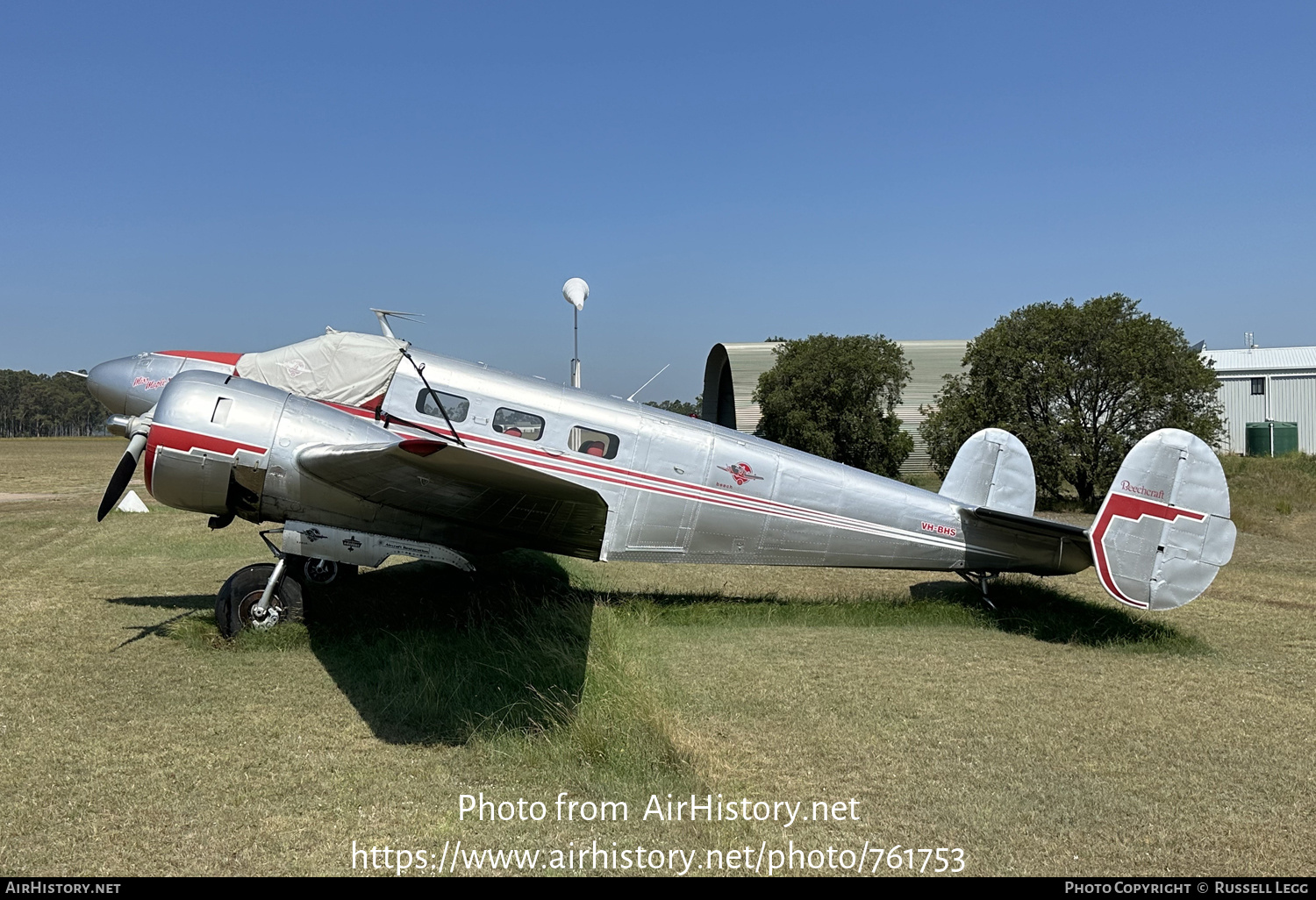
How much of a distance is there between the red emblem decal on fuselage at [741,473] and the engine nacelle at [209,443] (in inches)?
159

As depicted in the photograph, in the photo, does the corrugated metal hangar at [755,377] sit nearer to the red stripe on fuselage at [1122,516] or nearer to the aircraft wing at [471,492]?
the red stripe on fuselage at [1122,516]

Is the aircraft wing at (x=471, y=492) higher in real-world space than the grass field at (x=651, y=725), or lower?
higher

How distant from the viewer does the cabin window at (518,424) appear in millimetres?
7852

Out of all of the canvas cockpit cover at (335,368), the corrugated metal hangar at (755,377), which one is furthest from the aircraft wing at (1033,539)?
the corrugated metal hangar at (755,377)

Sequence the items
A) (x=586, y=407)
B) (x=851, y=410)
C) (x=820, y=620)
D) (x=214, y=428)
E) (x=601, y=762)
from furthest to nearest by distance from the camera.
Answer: (x=851, y=410)
(x=820, y=620)
(x=586, y=407)
(x=214, y=428)
(x=601, y=762)

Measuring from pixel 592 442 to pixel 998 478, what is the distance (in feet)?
14.4

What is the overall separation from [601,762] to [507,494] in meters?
2.34

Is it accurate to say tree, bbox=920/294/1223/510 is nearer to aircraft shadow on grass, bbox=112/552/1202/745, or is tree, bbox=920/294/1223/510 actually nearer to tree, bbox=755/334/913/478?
tree, bbox=755/334/913/478

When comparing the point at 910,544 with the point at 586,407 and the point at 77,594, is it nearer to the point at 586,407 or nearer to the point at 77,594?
the point at 586,407

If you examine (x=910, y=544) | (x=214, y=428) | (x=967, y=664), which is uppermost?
(x=214, y=428)

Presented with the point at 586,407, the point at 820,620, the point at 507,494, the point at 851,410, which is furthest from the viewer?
the point at 851,410

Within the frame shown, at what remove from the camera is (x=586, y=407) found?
8.10 m

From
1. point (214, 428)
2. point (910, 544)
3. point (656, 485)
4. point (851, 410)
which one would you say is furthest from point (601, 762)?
point (851, 410)

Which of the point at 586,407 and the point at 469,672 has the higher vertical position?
the point at 586,407
